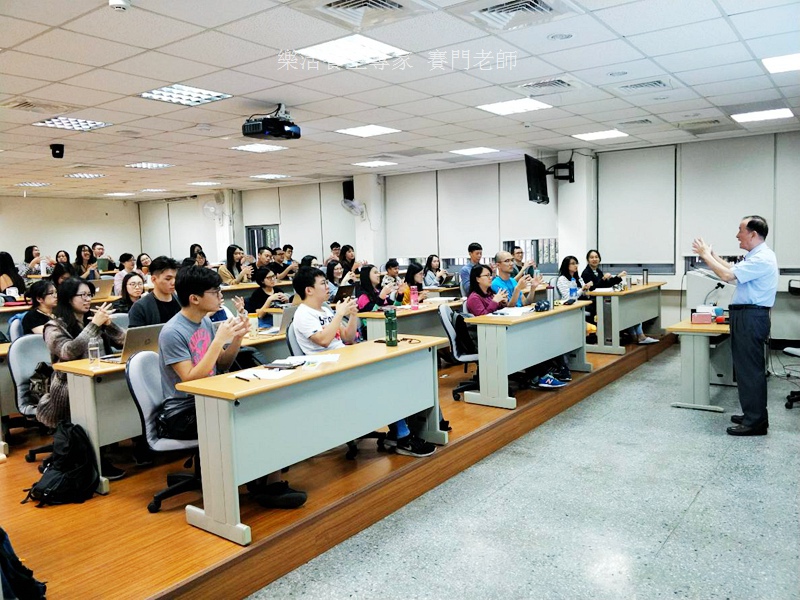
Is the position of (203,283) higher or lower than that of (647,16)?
lower

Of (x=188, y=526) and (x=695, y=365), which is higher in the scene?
(x=695, y=365)

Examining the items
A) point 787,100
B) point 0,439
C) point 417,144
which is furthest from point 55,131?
point 787,100

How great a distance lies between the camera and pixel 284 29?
3.69m

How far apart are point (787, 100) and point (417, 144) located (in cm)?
414

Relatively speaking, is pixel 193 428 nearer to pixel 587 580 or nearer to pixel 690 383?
pixel 587 580

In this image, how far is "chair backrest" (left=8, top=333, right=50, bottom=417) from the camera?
3.99 m

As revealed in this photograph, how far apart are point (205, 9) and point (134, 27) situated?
53cm

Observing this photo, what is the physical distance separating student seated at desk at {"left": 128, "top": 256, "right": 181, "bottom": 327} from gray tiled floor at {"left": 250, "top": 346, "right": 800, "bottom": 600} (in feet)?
6.42

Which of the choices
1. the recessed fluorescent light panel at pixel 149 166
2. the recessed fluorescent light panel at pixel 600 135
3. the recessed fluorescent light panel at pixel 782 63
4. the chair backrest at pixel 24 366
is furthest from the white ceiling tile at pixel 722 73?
the recessed fluorescent light panel at pixel 149 166

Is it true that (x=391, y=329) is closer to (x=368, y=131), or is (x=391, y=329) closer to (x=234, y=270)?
→ (x=368, y=131)

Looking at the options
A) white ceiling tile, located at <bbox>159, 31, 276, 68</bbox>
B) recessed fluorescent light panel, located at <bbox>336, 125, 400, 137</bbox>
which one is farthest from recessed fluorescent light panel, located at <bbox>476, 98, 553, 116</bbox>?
white ceiling tile, located at <bbox>159, 31, 276, 68</bbox>

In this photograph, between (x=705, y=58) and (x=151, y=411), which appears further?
(x=705, y=58)

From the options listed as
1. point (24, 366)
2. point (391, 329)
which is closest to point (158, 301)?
point (24, 366)

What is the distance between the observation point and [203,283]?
305cm
